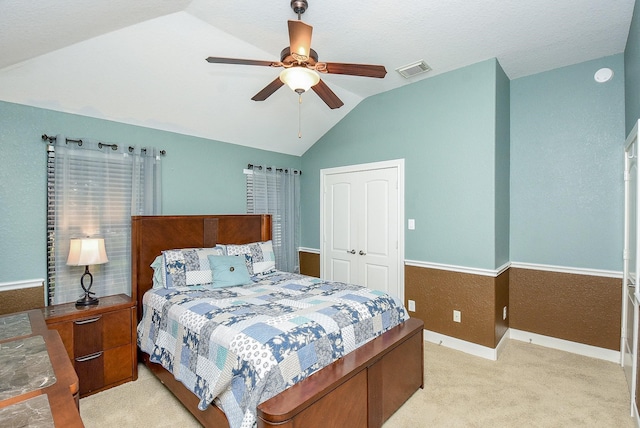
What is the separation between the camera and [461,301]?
10.8 feet

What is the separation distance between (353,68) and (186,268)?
2264mm

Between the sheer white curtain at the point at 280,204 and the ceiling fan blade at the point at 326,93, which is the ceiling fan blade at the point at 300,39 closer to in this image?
the ceiling fan blade at the point at 326,93

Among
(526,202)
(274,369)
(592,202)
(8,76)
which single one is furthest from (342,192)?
(8,76)

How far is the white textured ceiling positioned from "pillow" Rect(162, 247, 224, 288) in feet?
4.70

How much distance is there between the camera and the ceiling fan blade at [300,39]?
172 centimetres

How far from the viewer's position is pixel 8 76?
2422 mm

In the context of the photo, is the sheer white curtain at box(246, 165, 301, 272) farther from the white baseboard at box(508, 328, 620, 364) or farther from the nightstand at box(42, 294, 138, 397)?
the white baseboard at box(508, 328, 620, 364)

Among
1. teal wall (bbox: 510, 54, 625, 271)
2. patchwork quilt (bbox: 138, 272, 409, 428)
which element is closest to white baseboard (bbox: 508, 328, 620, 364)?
teal wall (bbox: 510, 54, 625, 271)

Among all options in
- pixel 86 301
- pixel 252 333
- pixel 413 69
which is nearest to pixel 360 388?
pixel 252 333

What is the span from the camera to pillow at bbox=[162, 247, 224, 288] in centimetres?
292

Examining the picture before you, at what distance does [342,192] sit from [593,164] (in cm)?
272

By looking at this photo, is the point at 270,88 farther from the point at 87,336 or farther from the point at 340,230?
the point at 340,230

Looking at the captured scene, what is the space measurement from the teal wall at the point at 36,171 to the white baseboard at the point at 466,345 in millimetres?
3054

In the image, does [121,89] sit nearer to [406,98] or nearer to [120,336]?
[120,336]
